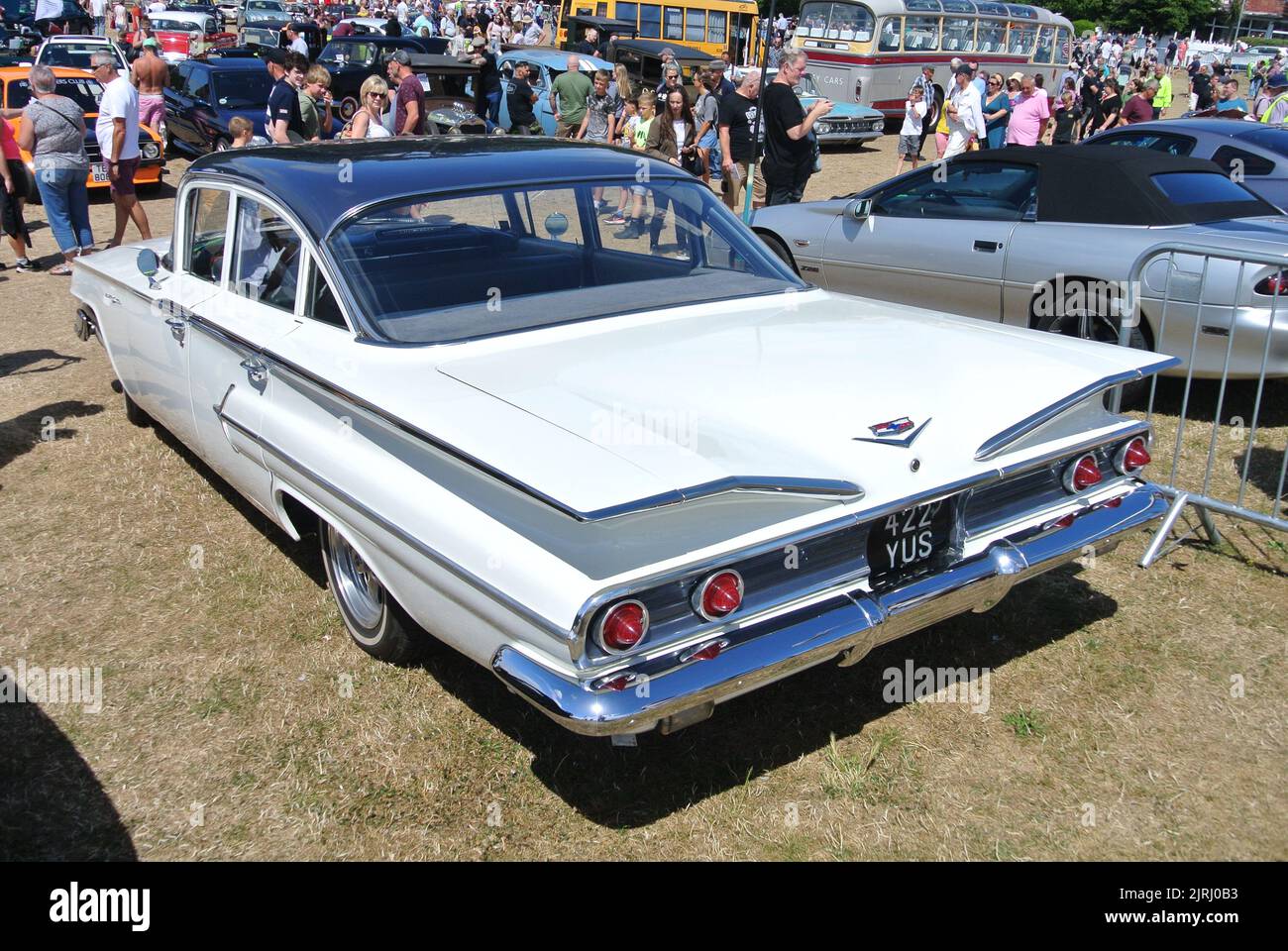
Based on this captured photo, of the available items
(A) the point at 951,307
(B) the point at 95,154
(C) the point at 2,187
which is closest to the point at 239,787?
(A) the point at 951,307

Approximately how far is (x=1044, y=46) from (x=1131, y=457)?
24.9 meters

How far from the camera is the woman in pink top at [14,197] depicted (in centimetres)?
918

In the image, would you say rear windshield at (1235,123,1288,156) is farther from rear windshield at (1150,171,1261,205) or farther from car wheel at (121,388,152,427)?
car wheel at (121,388,152,427)

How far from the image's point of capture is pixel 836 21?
70.8ft

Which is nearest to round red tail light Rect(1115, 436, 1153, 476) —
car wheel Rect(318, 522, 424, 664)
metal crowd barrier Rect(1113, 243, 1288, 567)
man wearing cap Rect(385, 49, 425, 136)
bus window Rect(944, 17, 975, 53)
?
metal crowd barrier Rect(1113, 243, 1288, 567)

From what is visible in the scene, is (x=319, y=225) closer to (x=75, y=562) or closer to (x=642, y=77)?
(x=75, y=562)

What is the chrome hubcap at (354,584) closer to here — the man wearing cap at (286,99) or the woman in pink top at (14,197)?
the man wearing cap at (286,99)

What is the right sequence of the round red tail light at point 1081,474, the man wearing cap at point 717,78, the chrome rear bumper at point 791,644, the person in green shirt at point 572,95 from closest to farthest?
1. the chrome rear bumper at point 791,644
2. the round red tail light at point 1081,474
3. the man wearing cap at point 717,78
4. the person in green shirt at point 572,95

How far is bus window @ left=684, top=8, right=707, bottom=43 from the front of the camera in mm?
Answer: 25141

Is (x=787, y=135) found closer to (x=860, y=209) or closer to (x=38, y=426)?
(x=860, y=209)

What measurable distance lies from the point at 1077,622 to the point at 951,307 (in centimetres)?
318

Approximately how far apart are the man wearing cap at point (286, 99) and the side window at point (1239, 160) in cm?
787

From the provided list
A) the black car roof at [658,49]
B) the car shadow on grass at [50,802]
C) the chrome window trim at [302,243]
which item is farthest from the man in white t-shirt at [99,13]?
the car shadow on grass at [50,802]

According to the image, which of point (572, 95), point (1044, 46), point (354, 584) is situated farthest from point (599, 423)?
point (1044, 46)
